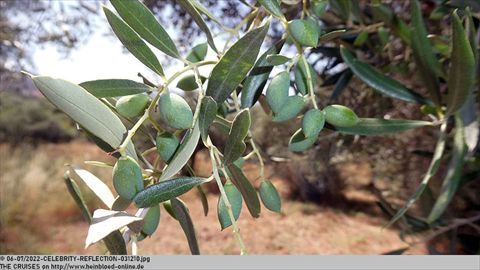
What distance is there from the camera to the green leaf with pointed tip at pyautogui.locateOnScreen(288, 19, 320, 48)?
14.3 inches

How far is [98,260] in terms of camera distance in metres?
0.45

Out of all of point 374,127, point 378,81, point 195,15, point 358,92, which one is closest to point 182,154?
point 195,15

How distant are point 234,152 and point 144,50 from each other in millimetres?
113

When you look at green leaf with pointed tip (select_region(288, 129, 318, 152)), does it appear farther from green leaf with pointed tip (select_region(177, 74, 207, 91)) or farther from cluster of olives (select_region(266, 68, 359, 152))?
green leaf with pointed tip (select_region(177, 74, 207, 91))

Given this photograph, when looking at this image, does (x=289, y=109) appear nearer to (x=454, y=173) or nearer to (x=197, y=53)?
(x=197, y=53)

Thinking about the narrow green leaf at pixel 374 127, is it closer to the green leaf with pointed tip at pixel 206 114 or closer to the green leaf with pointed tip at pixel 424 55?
the green leaf with pointed tip at pixel 424 55

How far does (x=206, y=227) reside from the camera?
3445 millimetres

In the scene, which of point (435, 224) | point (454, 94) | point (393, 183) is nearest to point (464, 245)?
point (435, 224)

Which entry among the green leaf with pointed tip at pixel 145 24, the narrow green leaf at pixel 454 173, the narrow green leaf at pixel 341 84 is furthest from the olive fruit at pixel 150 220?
the narrow green leaf at pixel 341 84

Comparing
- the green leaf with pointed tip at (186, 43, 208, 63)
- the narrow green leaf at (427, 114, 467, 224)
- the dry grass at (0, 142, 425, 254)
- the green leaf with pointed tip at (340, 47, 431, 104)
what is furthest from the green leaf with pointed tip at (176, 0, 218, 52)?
the dry grass at (0, 142, 425, 254)

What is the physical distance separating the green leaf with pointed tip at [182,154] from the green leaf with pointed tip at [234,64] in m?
0.04

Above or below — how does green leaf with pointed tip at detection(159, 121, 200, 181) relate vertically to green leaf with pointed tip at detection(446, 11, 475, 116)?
below

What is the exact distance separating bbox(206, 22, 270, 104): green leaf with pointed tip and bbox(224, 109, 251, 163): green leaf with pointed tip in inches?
1.1

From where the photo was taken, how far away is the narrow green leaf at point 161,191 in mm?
318
